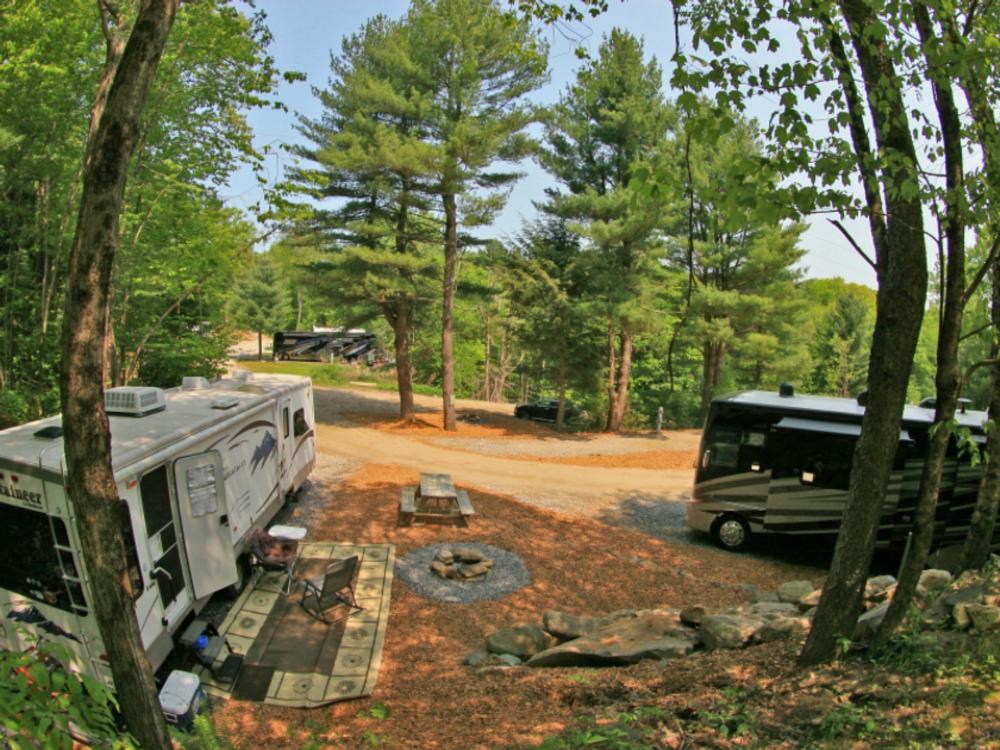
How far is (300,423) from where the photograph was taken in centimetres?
1231

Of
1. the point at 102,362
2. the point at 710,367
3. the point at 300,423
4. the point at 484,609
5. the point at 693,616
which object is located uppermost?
the point at 102,362

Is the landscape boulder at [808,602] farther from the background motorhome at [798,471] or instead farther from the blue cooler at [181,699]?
the blue cooler at [181,699]

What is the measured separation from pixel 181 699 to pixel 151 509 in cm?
177

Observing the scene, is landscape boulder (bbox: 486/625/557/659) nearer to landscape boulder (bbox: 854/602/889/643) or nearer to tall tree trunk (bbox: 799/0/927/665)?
tall tree trunk (bbox: 799/0/927/665)

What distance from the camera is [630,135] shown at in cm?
2373

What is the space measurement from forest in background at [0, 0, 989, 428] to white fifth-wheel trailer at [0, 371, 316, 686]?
14.9 ft

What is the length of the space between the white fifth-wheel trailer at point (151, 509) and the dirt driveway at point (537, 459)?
718cm

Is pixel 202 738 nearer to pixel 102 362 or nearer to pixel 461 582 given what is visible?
pixel 102 362

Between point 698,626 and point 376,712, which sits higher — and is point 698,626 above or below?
above

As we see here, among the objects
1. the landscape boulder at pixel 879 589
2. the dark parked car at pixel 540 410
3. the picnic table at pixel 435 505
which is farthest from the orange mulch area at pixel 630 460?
the landscape boulder at pixel 879 589

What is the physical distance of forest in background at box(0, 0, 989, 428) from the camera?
12898mm

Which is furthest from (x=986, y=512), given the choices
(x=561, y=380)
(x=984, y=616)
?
(x=561, y=380)

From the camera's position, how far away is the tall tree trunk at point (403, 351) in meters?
23.5

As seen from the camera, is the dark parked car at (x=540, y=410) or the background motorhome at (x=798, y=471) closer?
the background motorhome at (x=798, y=471)
